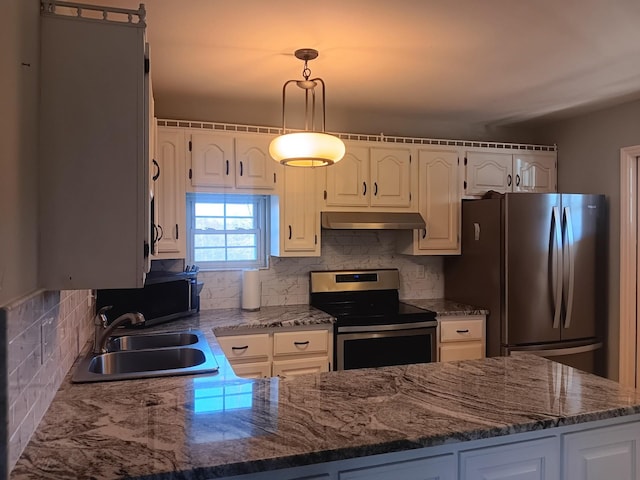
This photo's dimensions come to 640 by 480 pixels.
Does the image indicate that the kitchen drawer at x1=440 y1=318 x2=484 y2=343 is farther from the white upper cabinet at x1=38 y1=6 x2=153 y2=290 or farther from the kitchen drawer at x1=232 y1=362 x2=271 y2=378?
the white upper cabinet at x1=38 y1=6 x2=153 y2=290

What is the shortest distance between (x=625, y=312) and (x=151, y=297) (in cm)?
326

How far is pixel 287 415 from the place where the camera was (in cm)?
140

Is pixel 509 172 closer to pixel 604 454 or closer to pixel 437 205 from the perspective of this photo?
pixel 437 205

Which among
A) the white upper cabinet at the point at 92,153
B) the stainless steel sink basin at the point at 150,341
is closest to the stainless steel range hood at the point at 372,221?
the stainless steel sink basin at the point at 150,341

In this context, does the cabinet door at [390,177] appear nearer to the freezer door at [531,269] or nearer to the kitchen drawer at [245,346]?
the freezer door at [531,269]

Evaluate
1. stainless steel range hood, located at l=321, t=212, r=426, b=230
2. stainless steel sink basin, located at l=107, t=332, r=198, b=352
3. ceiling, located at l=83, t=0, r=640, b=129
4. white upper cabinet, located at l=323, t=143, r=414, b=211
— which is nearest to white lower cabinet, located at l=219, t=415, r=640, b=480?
stainless steel sink basin, located at l=107, t=332, r=198, b=352

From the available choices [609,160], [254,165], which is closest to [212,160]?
[254,165]

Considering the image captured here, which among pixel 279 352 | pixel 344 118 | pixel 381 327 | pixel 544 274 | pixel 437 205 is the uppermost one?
pixel 344 118

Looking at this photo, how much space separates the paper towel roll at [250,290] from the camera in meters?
3.47

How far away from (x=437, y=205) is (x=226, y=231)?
1.64 metres

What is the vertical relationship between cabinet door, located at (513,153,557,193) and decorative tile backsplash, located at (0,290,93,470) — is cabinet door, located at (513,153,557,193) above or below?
above

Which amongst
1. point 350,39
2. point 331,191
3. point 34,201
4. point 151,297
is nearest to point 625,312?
point 331,191

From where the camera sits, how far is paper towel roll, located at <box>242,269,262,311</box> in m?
3.47

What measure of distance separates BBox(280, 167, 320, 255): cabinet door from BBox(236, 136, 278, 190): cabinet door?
0.13 m
